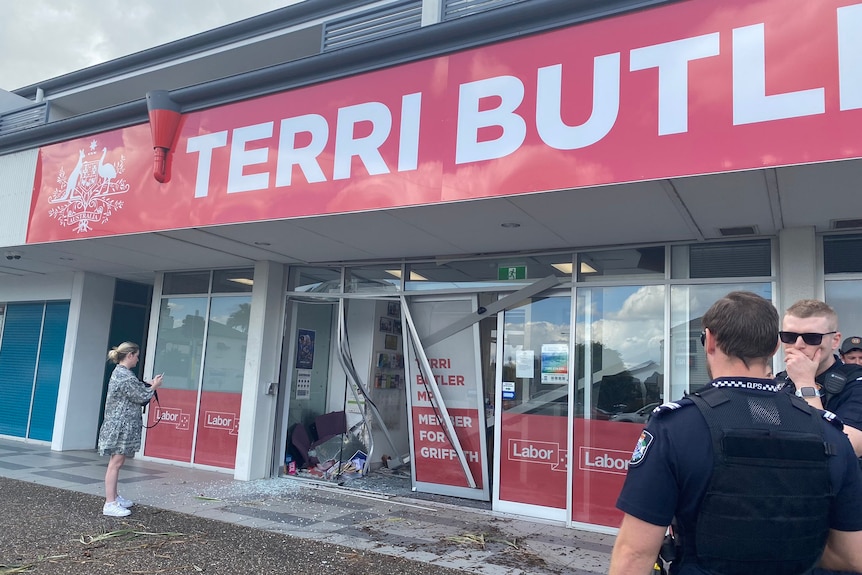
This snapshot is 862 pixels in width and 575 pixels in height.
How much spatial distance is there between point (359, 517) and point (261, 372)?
271 cm

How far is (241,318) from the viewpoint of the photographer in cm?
931

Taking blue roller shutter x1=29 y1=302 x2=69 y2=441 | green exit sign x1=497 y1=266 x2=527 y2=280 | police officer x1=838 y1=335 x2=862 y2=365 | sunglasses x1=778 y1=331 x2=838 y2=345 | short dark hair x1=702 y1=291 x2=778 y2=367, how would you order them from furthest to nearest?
blue roller shutter x1=29 y1=302 x2=69 y2=441, green exit sign x1=497 y1=266 x2=527 y2=280, police officer x1=838 y1=335 x2=862 y2=365, sunglasses x1=778 y1=331 x2=838 y2=345, short dark hair x1=702 y1=291 x2=778 y2=367

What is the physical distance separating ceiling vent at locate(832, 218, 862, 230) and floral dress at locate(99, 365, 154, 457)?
258 inches

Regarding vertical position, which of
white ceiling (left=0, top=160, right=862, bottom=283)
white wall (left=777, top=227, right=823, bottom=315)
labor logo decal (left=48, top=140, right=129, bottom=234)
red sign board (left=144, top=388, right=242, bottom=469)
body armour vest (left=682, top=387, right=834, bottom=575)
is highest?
labor logo decal (left=48, top=140, right=129, bottom=234)

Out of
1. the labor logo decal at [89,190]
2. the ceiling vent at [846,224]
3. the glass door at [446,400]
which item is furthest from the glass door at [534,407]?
the labor logo decal at [89,190]

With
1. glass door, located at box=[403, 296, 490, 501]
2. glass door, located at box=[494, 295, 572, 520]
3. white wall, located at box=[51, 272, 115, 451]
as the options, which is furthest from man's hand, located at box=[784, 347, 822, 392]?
white wall, located at box=[51, 272, 115, 451]

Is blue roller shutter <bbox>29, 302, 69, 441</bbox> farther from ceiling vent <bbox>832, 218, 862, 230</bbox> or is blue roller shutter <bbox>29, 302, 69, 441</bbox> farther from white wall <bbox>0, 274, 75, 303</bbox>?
ceiling vent <bbox>832, 218, 862, 230</bbox>

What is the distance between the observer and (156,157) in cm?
698

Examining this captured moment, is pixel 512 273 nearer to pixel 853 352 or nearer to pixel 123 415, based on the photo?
pixel 853 352

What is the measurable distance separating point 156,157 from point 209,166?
73 centimetres

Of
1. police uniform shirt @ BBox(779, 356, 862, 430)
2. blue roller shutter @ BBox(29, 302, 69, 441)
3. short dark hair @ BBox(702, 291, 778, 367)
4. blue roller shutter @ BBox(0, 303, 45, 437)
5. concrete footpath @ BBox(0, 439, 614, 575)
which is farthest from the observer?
blue roller shutter @ BBox(0, 303, 45, 437)

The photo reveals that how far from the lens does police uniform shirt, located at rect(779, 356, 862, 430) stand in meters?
2.46

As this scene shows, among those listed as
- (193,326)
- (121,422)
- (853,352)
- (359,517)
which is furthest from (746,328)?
(193,326)

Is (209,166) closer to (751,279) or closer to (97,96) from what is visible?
(751,279)
